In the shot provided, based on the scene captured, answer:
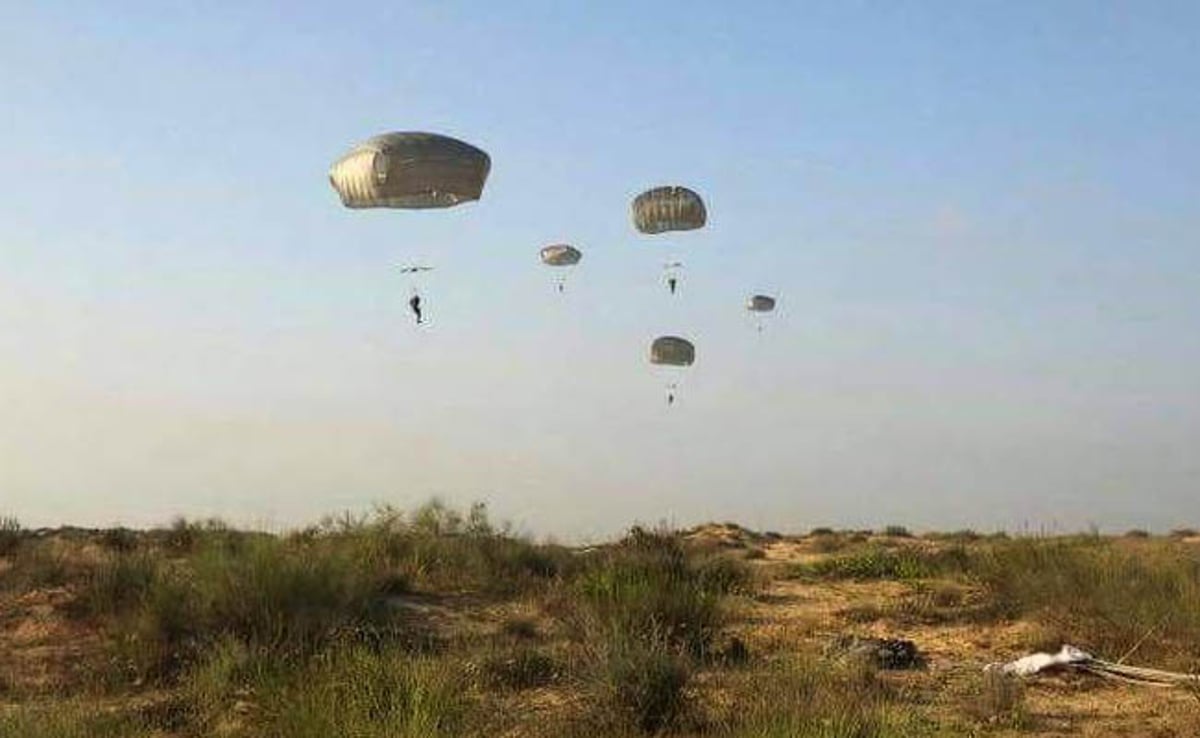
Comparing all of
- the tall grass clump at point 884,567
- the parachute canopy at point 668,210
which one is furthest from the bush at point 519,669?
the parachute canopy at point 668,210

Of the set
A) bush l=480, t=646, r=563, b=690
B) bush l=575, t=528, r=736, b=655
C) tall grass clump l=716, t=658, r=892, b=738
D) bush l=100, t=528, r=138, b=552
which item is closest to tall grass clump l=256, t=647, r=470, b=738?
bush l=480, t=646, r=563, b=690

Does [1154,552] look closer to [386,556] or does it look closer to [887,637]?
[887,637]

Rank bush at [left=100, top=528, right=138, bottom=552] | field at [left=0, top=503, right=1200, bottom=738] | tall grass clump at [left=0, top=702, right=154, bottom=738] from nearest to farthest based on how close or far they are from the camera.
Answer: tall grass clump at [left=0, top=702, right=154, bottom=738]
field at [left=0, top=503, right=1200, bottom=738]
bush at [left=100, top=528, right=138, bottom=552]

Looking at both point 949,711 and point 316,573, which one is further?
point 316,573

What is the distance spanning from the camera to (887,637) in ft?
45.5

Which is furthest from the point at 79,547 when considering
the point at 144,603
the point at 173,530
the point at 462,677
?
the point at 462,677

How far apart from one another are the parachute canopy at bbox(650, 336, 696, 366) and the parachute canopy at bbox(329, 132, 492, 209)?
19.7 m

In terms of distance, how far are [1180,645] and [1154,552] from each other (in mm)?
7781

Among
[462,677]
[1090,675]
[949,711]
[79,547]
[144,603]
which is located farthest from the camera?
[79,547]

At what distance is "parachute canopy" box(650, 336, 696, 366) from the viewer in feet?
132

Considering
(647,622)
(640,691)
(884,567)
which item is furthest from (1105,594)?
(640,691)

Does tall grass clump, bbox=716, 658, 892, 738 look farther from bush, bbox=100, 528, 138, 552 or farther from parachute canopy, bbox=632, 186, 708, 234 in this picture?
parachute canopy, bbox=632, 186, 708, 234

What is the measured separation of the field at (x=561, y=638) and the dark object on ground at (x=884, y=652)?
9cm

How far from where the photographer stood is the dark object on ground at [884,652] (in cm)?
1166
